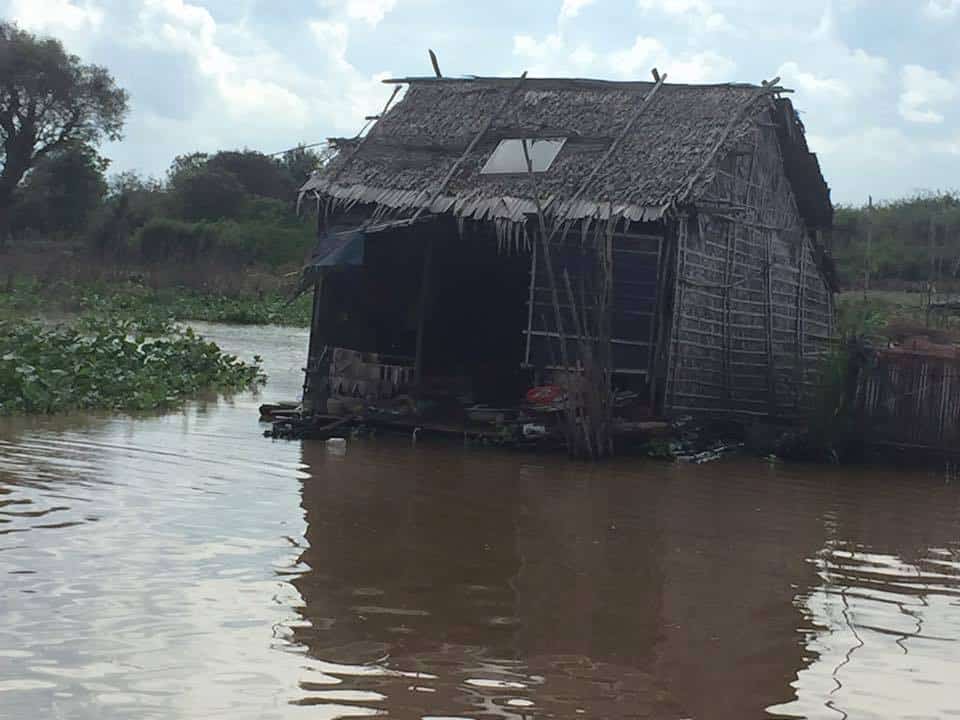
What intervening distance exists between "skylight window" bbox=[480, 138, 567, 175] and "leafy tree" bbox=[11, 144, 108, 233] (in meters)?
34.3

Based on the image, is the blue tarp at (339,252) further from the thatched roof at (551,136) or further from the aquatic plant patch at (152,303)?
the aquatic plant patch at (152,303)

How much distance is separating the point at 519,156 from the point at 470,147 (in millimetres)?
576

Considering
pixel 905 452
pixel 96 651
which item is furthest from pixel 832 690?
pixel 905 452

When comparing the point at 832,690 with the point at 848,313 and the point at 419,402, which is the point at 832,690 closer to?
the point at 419,402

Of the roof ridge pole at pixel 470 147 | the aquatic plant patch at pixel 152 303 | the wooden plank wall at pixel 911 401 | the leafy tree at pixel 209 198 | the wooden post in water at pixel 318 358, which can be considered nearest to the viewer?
the wooden plank wall at pixel 911 401

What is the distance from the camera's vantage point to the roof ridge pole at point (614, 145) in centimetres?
1245

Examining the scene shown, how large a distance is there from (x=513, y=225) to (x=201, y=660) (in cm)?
804

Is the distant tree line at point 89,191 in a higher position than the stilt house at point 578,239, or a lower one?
higher

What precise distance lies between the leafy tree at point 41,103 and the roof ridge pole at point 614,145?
32.7 meters

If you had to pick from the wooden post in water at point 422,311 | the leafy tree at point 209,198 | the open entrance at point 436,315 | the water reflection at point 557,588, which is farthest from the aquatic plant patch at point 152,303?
the water reflection at point 557,588

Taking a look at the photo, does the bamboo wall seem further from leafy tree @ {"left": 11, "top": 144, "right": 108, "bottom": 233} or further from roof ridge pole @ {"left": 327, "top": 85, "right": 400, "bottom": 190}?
leafy tree @ {"left": 11, "top": 144, "right": 108, "bottom": 233}

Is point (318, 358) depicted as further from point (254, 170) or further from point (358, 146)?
point (254, 170)

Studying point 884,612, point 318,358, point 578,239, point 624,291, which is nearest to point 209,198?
point 318,358

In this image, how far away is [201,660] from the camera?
5117 mm
